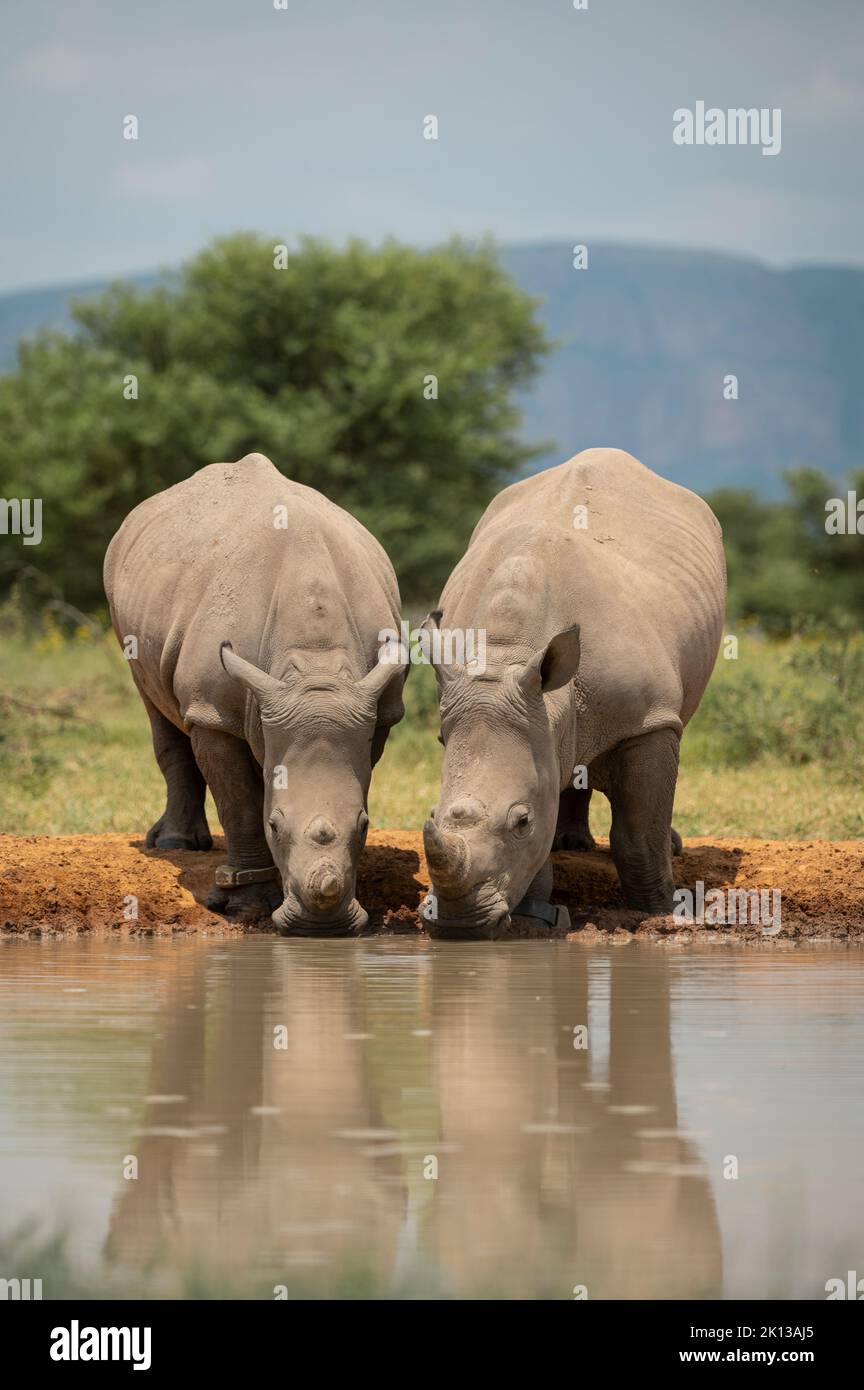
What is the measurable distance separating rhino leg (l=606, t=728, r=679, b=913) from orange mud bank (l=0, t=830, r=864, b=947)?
18 cm

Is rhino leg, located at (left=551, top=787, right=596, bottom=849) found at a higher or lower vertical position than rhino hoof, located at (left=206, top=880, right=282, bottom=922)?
higher

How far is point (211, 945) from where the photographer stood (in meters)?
9.87

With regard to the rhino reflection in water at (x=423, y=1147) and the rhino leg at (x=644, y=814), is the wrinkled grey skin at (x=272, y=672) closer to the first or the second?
the rhino leg at (x=644, y=814)

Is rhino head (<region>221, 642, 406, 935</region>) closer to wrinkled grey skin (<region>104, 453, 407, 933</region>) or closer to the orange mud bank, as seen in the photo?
wrinkled grey skin (<region>104, 453, 407, 933</region>)

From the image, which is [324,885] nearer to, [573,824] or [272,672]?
[272,672]

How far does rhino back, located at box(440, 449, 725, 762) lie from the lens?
10.1 meters

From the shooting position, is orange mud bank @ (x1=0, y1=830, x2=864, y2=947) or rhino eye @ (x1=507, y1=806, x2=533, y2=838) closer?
rhino eye @ (x1=507, y1=806, x2=533, y2=838)

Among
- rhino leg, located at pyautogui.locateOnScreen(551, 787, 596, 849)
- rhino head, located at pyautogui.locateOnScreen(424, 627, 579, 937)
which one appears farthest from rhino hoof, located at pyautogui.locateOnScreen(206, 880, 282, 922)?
rhino leg, located at pyautogui.locateOnScreen(551, 787, 596, 849)

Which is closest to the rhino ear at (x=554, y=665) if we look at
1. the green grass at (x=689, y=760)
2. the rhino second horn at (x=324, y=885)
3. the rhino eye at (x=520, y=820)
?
the rhino eye at (x=520, y=820)

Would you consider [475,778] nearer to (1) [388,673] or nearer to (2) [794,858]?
(1) [388,673]

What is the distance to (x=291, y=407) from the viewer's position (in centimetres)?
3319

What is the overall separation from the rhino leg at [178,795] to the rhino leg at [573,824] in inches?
74.1

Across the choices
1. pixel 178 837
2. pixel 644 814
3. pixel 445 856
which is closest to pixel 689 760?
pixel 178 837

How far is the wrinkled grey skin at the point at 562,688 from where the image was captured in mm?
9594
